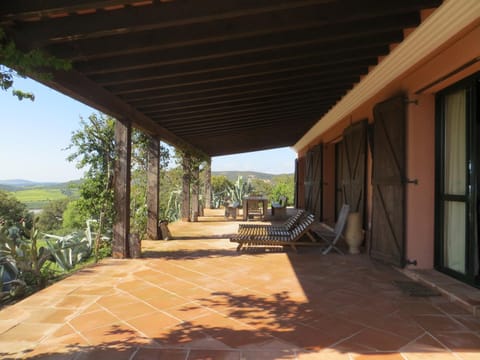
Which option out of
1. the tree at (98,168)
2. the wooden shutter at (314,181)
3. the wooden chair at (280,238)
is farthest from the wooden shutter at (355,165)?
the tree at (98,168)

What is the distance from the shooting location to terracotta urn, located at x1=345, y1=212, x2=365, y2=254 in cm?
566

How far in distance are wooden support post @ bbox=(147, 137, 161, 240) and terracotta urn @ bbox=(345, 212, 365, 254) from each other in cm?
380

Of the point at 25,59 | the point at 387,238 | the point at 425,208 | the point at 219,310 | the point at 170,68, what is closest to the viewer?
the point at 25,59

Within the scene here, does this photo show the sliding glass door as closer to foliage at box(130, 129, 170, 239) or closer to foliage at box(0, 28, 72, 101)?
foliage at box(0, 28, 72, 101)

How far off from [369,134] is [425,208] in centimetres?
185

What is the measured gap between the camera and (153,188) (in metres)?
7.32

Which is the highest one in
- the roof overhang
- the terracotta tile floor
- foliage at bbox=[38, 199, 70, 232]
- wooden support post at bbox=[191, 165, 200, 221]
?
the roof overhang

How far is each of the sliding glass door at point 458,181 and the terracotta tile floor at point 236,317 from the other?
548mm

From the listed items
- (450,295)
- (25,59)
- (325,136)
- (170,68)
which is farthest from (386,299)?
(325,136)

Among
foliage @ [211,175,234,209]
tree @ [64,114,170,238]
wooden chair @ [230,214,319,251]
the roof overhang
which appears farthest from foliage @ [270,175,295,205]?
the roof overhang

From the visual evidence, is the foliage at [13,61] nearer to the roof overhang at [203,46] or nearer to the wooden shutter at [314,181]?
the roof overhang at [203,46]

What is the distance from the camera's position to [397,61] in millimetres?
4391

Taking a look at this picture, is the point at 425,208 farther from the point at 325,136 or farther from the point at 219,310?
the point at 325,136

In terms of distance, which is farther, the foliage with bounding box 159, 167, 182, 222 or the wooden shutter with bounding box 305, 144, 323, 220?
the foliage with bounding box 159, 167, 182, 222
